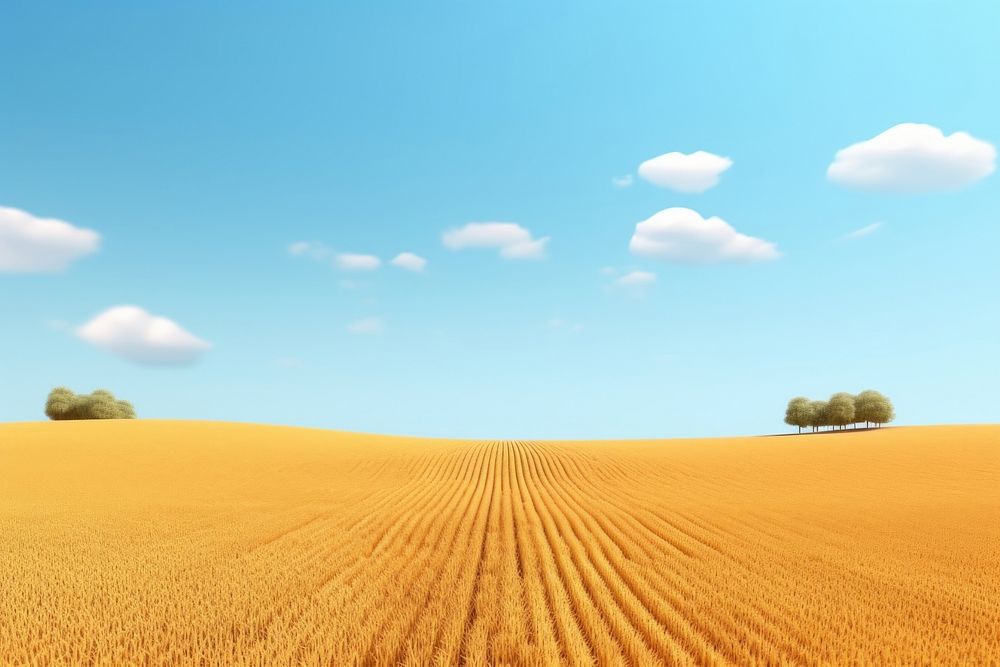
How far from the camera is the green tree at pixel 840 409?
256ft

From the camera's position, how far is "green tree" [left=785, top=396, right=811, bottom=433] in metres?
84.1

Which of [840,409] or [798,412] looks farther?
[798,412]

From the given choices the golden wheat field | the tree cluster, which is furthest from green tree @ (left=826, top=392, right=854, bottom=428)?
the tree cluster

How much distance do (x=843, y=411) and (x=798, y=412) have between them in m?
7.15

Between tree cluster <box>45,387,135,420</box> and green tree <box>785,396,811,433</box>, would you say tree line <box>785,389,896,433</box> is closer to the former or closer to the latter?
green tree <box>785,396,811,433</box>

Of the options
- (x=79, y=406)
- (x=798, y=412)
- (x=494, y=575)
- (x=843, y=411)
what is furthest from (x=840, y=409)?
(x=79, y=406)

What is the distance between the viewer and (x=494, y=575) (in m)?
9.84

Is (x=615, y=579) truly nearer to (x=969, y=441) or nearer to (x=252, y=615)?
(x=252, y=615)

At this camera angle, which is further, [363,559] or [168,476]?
[168,476]

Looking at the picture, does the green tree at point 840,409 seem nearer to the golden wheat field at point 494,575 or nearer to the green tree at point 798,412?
the green tree at point 798,412

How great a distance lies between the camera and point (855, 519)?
16906 millimetres

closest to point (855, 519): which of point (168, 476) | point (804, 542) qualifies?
point (804, 542)

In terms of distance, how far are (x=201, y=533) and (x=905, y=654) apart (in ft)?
44.9

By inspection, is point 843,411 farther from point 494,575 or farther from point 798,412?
point 494,575
